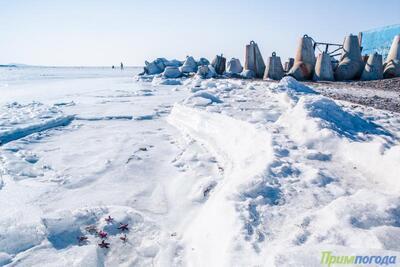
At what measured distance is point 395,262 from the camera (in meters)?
1.11

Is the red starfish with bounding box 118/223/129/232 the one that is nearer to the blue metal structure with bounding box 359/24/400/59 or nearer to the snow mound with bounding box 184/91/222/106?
the snow mound with bounding box 184/91/222/106

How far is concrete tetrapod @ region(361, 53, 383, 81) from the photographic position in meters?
10.2

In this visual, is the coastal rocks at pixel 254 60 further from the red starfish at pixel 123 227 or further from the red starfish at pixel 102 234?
the red starfish at pixel 102 234

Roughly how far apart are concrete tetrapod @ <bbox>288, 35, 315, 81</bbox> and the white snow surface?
7.00m

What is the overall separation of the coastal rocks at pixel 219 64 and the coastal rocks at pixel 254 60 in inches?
86.9

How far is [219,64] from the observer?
620 inches

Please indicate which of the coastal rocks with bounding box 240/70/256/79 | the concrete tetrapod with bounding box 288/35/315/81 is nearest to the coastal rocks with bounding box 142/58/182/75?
the coastal rocks with bounding box 240/70/256/79

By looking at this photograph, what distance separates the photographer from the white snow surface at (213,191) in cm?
151

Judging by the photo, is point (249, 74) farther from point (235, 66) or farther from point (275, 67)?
point (235, 66)

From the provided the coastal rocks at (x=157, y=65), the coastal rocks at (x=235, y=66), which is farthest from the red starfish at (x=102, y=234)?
the coastal rocks at (x=157, y=65)

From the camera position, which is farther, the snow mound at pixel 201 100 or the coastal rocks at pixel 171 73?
the coastal rocks at pixel 171 73

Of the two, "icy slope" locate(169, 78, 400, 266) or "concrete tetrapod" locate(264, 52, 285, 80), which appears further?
"concrete tetrapod" locate(264, 52, 285, 80)

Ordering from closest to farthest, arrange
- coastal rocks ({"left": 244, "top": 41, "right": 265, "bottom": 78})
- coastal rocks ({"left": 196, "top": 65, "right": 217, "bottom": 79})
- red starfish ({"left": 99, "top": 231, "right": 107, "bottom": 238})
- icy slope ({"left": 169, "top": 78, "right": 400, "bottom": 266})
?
icy slope ({"left": 169, "top": 78, "right": 400, "bottom": 266})
red starfish ({"left": 99, "top": 231, "right": 107, "bottom": 238})
coastal rocks ({"left": 244, "top": 41, "right": 265, "bottom": 78})
coastal rocks ({"left": 196, "top": 65, "right": 217, "bottom": 79})

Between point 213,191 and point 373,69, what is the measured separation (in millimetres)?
10081
